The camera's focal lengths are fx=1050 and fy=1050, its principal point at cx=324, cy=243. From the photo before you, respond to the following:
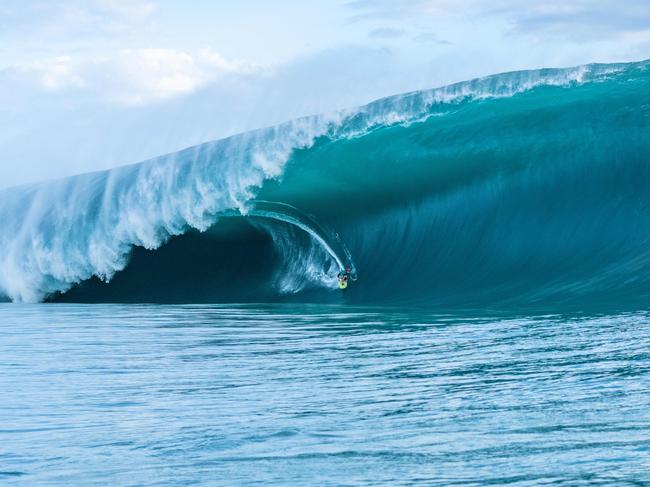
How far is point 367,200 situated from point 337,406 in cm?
1171

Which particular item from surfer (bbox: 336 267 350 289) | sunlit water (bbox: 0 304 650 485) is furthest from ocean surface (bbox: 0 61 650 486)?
surfer (bbox: 336 267 350 289)

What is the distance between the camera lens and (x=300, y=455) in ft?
16.4

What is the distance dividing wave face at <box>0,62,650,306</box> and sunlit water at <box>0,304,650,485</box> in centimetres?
601

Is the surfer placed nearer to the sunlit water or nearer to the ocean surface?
the ocean surface

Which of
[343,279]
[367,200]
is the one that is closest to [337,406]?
[343,279]

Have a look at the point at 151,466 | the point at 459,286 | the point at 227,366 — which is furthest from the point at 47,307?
the point at 151,466

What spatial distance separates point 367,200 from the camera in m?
17.6

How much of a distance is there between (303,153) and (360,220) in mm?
1673

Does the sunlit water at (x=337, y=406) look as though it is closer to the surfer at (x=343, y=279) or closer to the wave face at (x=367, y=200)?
the surfer at (x=343, y=279)

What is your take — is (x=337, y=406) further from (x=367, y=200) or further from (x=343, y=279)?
(x=367, y=200)

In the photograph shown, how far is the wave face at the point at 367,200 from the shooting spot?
628 inches

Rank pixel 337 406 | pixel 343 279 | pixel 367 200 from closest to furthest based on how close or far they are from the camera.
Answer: pixel 337 406 → pixel 343 279 → pixel 367 200

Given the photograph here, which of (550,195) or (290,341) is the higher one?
(550,195)

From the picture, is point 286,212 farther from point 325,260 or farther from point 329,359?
point 329,359
